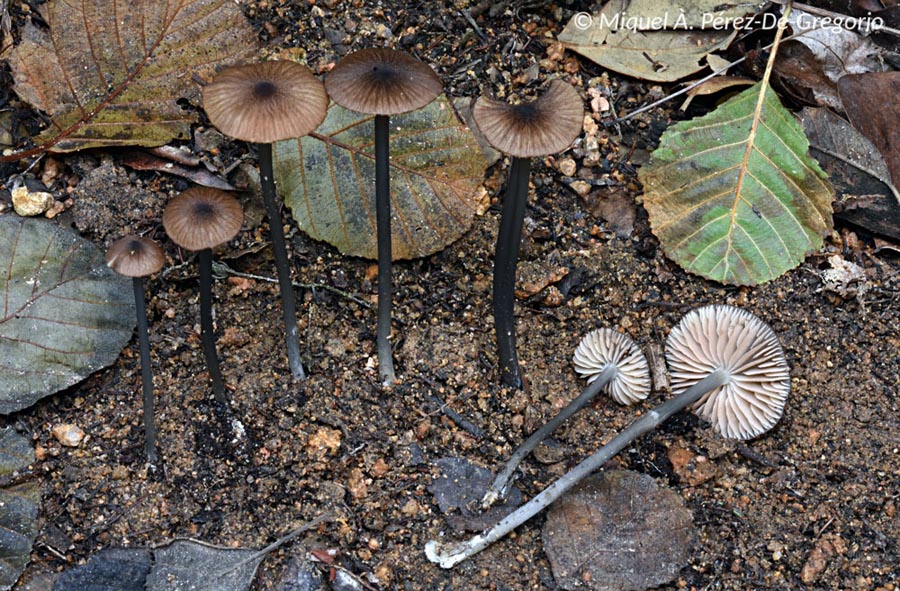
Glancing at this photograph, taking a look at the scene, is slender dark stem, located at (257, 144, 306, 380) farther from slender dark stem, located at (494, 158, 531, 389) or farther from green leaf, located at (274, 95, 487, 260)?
slender dark stem, located at (494, 158, 531, 389)

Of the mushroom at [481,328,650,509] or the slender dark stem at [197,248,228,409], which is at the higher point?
the slender dark stem at [197,248,228,409]

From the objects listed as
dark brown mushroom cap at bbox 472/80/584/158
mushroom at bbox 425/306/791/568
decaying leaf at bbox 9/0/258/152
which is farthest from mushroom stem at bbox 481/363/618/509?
decaying leaf at bbox 9/0/258/152

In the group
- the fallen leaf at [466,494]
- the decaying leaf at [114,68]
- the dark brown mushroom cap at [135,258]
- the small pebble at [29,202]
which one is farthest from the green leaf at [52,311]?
the fallen leaf at [466,494]

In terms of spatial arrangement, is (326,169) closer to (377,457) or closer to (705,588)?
(377,457)

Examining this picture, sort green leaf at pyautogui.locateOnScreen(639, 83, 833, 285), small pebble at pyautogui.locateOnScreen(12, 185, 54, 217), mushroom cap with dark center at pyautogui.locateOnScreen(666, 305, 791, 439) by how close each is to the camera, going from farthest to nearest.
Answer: green leaf at pyautogui.locateOnScreen(639, 83, 833, 285) < small pebble at pyautogui.locateOnScreen(12, 185, 54, 217) < mushroom cap with dark center at pyautogui.locateOnScreen(666, 305, 791, 439)

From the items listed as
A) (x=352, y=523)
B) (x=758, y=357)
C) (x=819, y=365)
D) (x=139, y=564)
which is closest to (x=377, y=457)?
(x=352, y=523)

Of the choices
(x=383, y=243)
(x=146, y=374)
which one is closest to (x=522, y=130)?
(x=383, y=243)
